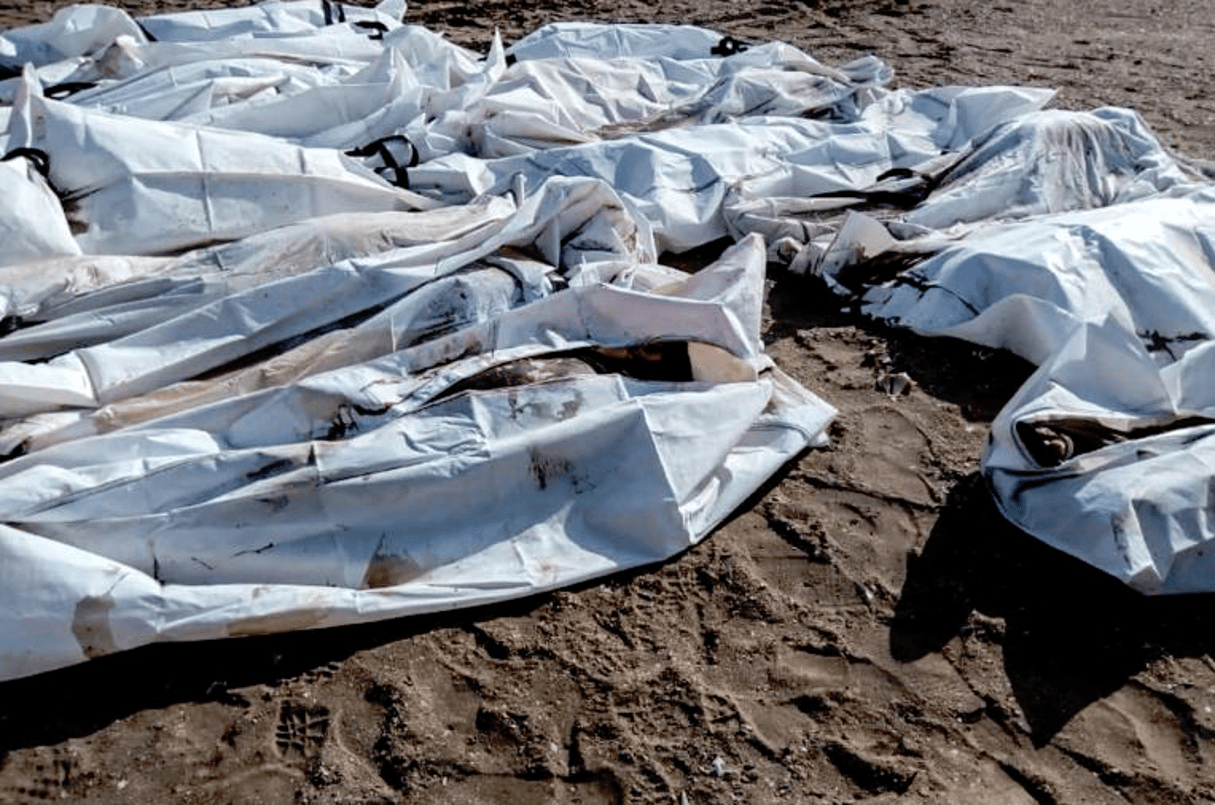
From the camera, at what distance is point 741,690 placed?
2035 millimetres

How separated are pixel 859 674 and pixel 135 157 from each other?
7.02 ft

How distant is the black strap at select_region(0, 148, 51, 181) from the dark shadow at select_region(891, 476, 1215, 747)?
223 cm

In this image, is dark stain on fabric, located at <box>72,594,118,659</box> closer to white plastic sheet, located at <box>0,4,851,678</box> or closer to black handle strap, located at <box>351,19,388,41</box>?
white plastic sheet, located at <box>0,4,851,678</box>

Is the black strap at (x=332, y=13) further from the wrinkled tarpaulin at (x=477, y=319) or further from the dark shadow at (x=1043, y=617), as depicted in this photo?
the dark shadow at (x=1043, y=617)

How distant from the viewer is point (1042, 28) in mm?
5605

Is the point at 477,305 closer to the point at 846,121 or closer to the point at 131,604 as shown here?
the point at 131,604

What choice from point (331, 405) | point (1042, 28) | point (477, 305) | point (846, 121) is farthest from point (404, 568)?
point (1042, 28)

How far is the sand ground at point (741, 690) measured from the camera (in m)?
1.86

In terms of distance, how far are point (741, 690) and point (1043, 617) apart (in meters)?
0.59

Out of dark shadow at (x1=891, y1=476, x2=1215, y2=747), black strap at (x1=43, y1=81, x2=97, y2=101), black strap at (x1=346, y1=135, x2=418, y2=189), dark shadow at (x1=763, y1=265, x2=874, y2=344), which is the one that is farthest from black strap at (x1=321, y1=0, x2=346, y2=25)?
dark shadow at (x1=891, y1=476, x2=1215, y2=747)

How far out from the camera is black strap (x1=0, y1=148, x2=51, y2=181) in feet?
9.56

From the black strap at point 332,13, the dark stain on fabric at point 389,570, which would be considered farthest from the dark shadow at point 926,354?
the black strap at point 332,13

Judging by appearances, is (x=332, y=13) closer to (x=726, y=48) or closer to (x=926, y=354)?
(x=726, y=48)

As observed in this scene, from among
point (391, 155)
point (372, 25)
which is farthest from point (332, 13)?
point (391, 155)
